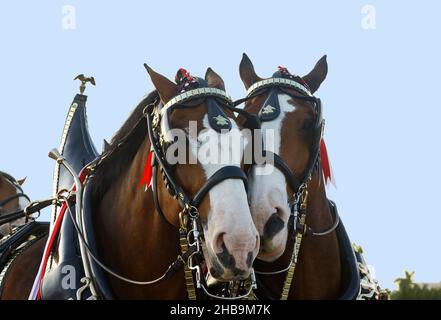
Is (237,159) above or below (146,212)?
above

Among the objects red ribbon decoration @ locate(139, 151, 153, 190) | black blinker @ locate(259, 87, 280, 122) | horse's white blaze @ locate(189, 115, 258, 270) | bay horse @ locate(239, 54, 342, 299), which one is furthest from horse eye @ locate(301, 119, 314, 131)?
red ribbon decoration @ locate(139, 151, 153, 190)

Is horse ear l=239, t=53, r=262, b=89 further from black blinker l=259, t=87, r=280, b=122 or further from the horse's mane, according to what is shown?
the horse's mane

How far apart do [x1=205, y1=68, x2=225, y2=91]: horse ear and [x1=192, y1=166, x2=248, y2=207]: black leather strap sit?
93cm

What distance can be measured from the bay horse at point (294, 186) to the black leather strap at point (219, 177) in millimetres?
753

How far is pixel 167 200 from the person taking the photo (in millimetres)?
5574

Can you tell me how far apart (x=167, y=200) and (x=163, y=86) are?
861mm

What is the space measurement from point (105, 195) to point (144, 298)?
2.94ft

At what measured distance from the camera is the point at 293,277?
6.86 metres

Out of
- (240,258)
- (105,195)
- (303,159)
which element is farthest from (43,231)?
(240,258)

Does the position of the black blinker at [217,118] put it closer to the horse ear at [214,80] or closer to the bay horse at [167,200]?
the bay horse at [167,200]

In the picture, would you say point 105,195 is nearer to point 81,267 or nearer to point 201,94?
point 81,267

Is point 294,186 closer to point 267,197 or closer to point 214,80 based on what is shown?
point 267,197

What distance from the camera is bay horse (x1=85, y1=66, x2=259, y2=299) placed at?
5.09 meters
